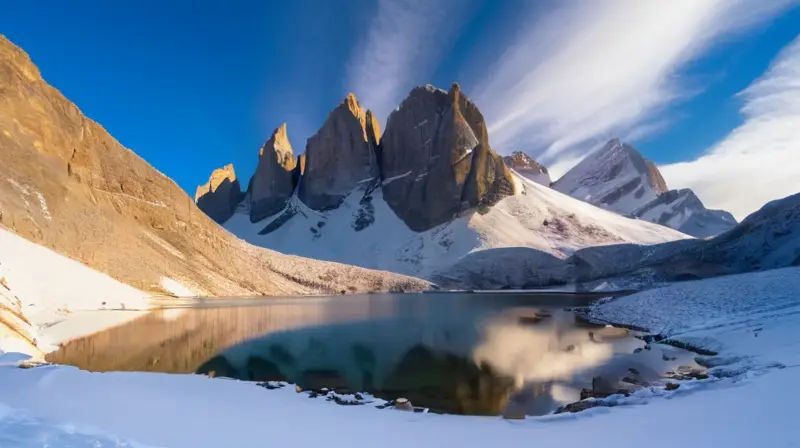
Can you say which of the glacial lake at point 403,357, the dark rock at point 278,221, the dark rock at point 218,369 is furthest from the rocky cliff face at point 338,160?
the dark rock at point 218,369

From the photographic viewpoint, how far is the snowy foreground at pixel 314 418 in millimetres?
6027

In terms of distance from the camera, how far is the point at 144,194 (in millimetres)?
67875

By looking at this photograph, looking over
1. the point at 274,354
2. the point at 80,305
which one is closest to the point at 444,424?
the point at 274,354

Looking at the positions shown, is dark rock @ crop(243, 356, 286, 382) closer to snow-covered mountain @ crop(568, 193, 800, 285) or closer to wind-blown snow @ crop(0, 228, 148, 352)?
wind-blown snow @ crop(0, 228, 148, 352)

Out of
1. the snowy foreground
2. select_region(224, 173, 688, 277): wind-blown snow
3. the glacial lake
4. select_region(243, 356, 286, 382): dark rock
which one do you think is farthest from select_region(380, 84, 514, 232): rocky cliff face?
the snowy foreground

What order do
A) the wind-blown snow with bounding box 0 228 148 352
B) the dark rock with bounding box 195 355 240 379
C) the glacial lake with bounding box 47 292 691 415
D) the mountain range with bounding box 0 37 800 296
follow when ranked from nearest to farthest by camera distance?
the glacial lake with bounding box 47 292 691 415, the dark rock with bounding box 195 355 240 379, the wind-blown snow with bounding box 0 228 148 352, the mountain range with bounding box 0 37 800 296

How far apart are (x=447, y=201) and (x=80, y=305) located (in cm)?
10352

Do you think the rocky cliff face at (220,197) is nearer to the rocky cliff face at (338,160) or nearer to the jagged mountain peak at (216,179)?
the jagged mountain peak at (216,179)

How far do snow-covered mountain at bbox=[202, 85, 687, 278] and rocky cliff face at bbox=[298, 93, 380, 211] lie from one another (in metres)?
0.34

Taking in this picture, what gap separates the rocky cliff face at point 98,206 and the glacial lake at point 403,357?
26.6 metres

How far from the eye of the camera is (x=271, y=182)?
161m

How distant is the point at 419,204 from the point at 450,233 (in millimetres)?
16965

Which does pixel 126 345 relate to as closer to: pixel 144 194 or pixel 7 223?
pixel 7 223

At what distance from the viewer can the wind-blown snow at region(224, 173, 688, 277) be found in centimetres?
11481
